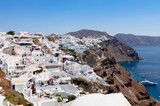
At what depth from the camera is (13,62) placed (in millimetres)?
18109

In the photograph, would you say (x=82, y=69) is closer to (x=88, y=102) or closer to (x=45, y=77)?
(x=45, y=77)

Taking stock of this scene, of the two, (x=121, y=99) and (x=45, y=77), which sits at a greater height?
(x=121, y=99)

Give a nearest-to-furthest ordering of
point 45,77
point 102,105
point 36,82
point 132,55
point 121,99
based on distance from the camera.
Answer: point 102,105 < point 121,99 < point 36,82 < point 45,77 < point 132,55

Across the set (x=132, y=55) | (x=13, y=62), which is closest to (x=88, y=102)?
(x=13, y=62)

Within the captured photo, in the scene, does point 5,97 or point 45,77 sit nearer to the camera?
point 5,97

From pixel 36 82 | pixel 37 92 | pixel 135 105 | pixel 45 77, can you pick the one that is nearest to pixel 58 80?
Answer: pixel 45 77

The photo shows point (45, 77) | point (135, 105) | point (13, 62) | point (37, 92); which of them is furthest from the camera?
point (135, 105)

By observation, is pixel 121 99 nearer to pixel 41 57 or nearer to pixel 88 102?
pixel 88 102

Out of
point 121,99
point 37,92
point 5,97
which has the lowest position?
point 37,92

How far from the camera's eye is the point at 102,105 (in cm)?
557

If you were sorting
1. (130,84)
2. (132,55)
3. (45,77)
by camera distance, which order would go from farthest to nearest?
(132,55), (130,84), (45,77)

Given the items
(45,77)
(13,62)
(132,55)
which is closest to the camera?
(45,77)

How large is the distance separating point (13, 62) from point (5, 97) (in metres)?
10.5

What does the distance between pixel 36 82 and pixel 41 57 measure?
301 inches
